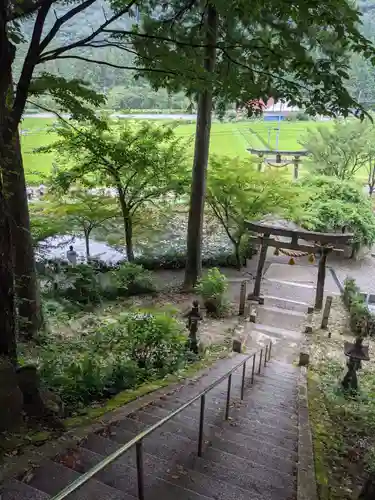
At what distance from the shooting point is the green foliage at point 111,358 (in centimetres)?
479

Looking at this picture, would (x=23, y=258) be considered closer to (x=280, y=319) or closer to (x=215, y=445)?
(x=215, y=445)

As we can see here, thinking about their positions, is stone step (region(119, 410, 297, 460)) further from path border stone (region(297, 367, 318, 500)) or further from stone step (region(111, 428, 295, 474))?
path border stone (region(297, 367, 318, 500))

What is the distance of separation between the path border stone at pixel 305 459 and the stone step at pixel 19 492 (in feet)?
6.46

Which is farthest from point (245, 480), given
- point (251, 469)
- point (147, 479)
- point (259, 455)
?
point (147, 479)

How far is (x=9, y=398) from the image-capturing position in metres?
3.45

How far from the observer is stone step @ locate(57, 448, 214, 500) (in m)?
2.78

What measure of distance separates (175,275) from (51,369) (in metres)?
10.3

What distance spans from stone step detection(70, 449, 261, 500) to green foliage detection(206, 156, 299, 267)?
11569 mm

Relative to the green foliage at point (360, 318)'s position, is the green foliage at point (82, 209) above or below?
above

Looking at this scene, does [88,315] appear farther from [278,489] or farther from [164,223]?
[164,223]

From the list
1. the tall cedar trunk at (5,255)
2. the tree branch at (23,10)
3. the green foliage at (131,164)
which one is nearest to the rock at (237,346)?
the green foliage at (131,164)

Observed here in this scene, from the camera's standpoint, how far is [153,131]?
12250 mm

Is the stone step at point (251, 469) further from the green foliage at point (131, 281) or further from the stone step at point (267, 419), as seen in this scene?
the green foliage at point (131, 281)

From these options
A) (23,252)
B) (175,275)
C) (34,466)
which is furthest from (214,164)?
(34,466)
